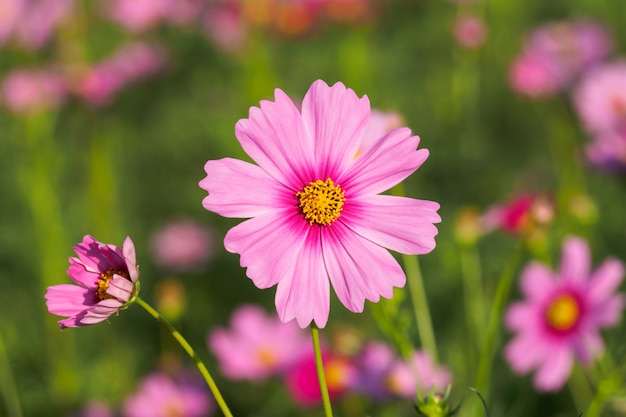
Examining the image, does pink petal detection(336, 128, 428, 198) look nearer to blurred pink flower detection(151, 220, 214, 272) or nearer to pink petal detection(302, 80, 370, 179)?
pink petal detection(302, 80, 370, 179)

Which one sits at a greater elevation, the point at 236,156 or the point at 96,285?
the point at 96,285

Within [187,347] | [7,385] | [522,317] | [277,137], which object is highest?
[277,137]

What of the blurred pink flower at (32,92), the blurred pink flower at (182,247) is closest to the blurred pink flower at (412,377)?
the blurred pink flower at (182,247)

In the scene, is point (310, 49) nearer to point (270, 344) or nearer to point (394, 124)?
point (270, 344)

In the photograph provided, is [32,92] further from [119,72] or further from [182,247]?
[182,247]

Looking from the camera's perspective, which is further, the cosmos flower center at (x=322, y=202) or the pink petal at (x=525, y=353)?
the pink petal at (x=525, y=353)

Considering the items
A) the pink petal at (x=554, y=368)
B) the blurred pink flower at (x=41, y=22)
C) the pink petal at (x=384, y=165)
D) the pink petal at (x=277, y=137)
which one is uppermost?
the blurred pink flower at (x=41, y=22)

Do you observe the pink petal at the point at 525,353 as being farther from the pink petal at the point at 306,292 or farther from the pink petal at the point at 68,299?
the pink petal at the point at 68,299

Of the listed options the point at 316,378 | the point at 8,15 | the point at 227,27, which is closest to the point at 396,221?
the point at 316,378
